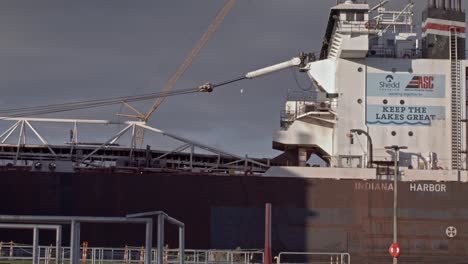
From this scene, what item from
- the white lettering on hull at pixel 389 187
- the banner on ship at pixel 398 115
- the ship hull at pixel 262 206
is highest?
the banner on ship at pixel 398 115

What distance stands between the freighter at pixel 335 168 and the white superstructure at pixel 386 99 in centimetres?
5

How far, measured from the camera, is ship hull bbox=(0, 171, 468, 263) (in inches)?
1615

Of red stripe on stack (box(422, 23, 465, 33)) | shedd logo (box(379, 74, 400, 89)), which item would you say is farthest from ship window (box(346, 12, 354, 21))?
red stripe on stack (box(422, 23, 465, 33))

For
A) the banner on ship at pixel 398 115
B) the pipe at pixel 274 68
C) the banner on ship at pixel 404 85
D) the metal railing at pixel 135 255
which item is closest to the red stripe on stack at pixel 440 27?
the banner on ship at pixel 404 85

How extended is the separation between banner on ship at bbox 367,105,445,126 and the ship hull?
3106mm

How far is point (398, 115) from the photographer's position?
4325 cm

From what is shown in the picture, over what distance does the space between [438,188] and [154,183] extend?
42.3 feet

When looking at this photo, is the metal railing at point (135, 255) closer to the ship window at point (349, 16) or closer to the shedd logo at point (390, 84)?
the shedd logo at point (390, 84)

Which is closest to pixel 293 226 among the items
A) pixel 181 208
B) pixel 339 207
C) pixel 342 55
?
pixel 339 207

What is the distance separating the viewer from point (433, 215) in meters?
41.5

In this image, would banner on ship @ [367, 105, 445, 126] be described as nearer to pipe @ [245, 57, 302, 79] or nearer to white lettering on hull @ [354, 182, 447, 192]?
white lettering on hull @ [354, 182, 447, 192]

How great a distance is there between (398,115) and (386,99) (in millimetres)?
942

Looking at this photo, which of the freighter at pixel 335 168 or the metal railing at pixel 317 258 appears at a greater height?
the freighter at pixel 335 168

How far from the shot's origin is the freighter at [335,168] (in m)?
41.2
